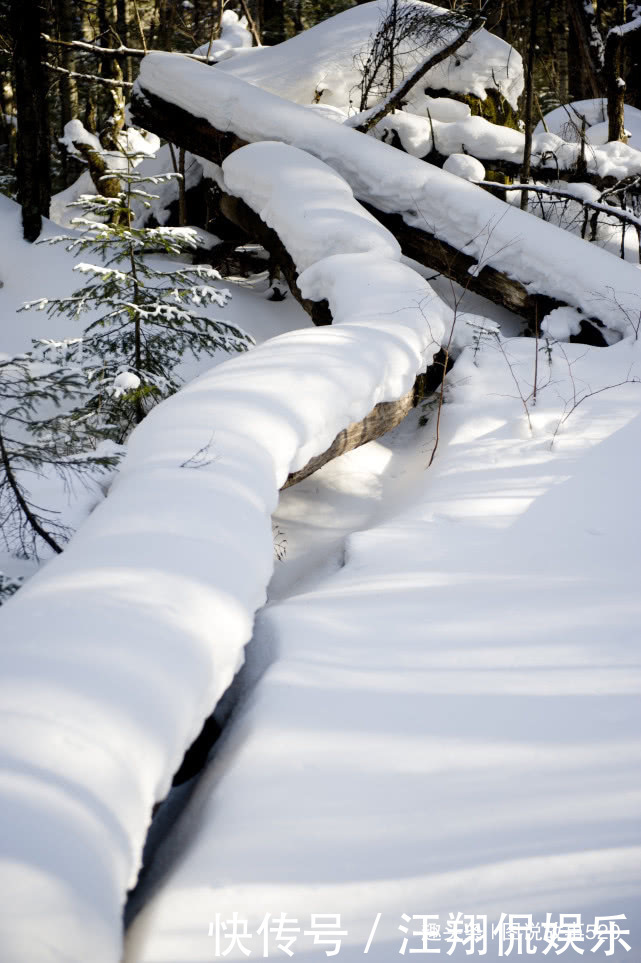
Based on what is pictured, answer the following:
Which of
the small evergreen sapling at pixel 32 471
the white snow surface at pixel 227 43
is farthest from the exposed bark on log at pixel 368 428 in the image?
the white snow surface at pixel 227 43

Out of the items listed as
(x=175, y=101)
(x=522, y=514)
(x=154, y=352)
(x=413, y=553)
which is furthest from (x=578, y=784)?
(x=175, y=101)

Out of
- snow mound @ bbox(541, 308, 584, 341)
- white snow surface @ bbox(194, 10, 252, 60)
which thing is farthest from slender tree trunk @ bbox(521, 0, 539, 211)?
white snow surface @ bbox(194, 10, 252, 60)

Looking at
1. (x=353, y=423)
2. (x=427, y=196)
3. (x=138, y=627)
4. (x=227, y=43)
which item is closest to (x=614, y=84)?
(x=427, y=196)

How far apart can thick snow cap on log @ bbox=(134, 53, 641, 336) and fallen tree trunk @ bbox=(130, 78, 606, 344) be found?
38 millimetres

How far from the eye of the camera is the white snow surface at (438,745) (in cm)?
169

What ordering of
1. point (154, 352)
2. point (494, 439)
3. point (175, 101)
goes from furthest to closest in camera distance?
point (175, 101), point (154, 352), point (494, 439)

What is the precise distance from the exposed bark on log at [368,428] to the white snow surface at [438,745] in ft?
1.62

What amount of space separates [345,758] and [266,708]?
31 cm

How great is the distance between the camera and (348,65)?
9.88 meters

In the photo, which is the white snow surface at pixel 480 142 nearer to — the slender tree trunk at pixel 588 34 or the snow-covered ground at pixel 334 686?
the slender tree trunk at pixel 588 34

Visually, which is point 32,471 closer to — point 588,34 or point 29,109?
point 29,109

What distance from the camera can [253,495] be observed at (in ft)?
9.71

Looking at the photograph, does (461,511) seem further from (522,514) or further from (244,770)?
(244,770)

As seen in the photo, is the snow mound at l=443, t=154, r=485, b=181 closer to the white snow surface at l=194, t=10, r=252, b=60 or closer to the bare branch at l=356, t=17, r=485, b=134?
the bare branch at l=356, t=17, r=485, b=134
